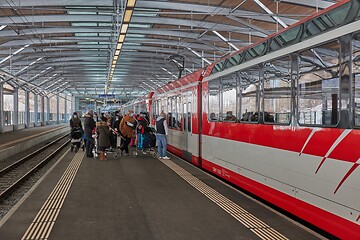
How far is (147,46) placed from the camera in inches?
1105

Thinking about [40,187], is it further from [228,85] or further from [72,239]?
[228,85]

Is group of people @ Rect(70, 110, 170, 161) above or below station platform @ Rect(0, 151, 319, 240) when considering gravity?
above

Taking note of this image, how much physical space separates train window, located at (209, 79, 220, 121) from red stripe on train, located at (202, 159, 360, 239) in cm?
A: 218

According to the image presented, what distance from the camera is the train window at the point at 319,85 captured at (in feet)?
16.4

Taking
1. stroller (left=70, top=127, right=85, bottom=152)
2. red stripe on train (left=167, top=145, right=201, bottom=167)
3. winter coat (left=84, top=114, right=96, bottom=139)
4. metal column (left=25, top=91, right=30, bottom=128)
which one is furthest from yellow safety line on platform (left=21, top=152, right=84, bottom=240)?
metal column (left=25, top=91, right=30, bottom=128)

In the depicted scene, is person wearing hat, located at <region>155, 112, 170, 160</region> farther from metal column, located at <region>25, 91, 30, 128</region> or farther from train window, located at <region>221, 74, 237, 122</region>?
metal column, located at <region>25, 91, 30, 128</region>

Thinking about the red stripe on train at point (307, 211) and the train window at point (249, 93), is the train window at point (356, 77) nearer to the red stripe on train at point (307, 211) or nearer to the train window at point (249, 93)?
the red stripe on train at point (307, 211)

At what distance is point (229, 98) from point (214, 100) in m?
1.32

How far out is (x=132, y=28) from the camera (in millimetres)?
22359

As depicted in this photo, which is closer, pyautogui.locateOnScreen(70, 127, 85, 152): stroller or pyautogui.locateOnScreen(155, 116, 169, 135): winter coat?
pyautogui.locateOnScreen(155, 116, 169, 135): winter coat

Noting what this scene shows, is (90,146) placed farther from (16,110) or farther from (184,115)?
(16,110)

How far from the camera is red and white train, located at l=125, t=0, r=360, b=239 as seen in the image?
185 inches

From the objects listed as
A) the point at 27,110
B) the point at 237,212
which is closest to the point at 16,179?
the point at 237,212

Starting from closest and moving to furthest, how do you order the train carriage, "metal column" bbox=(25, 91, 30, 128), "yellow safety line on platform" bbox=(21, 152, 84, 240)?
"yellow safety line on platform" bbox=(21, 152, 84, 240) < the train carriage < "metal column" bbox=(25, 91, 30, 128)
